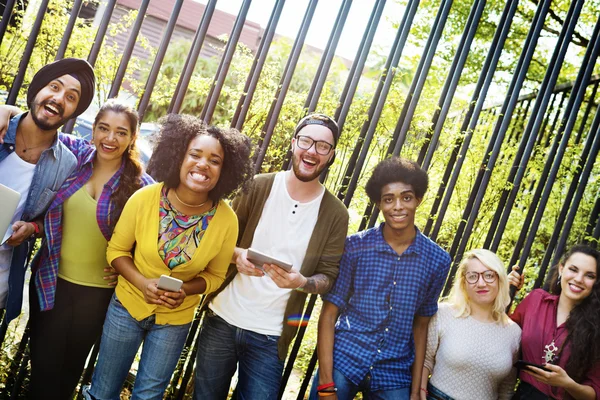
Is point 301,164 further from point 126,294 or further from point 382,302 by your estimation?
point 126,294

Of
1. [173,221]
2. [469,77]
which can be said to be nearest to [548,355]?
[173,221]

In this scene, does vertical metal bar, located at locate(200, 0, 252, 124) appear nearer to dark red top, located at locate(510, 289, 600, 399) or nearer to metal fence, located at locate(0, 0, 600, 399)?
metal fence, located at locate(0, 0, 600, 399)

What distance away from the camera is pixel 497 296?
2.92m

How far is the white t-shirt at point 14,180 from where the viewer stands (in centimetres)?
230

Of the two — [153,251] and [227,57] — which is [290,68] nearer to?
[227,57]

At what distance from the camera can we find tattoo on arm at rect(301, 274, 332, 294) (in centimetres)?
252

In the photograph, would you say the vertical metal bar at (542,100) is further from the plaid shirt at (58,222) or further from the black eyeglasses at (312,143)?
the plaid shirt at (58,222)

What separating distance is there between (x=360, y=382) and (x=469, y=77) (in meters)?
5.83

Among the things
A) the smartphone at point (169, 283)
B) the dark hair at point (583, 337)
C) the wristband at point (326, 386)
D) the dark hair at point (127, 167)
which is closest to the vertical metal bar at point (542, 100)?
the dark hair at point (583, 337)

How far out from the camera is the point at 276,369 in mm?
2641

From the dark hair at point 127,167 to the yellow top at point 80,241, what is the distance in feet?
0.36

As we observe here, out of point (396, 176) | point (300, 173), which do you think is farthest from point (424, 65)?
point (300, 173)

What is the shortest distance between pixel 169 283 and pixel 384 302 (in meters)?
1.22

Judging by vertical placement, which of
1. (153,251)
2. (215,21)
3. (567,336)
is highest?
(215,21)
